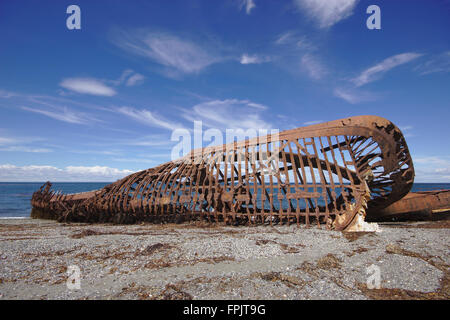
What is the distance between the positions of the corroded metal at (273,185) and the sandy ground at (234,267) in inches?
67.5

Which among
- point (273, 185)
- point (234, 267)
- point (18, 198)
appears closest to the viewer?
point (234, 267)

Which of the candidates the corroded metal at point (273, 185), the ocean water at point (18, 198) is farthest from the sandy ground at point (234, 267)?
the ocean water at point (18, 198)

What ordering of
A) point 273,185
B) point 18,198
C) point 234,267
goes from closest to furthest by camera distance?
point 234,267 < point 273,185 < point 18,198

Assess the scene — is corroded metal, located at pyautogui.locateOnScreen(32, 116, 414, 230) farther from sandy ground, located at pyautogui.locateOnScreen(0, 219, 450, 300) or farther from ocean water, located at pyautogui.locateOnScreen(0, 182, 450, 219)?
ocean water, located at pyautogui.locateOnScreen(0, 182, 450, 219)

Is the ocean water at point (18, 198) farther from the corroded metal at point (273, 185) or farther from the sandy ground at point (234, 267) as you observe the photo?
the sandy ground at point (234, 267)

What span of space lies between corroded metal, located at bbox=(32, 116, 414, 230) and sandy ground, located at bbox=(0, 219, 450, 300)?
1714 mm

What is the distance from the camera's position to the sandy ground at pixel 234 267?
405cm

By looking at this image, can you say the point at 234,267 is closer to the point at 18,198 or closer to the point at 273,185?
the point at 273,185

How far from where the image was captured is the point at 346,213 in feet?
27.8

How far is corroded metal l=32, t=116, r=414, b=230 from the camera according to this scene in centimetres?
850

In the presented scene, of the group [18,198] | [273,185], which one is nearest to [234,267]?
[273,185]

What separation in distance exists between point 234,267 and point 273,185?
4976 mm

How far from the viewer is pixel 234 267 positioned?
17.1ft
